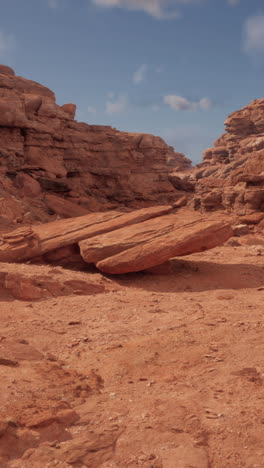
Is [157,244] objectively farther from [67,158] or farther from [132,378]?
[67,158]

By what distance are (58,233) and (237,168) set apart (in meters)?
19.2

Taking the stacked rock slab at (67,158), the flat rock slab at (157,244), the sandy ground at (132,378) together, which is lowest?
the sandy ground at (132,378)

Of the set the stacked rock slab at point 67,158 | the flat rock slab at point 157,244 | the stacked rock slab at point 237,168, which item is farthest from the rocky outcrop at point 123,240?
the stacked rock slab at point 67,158

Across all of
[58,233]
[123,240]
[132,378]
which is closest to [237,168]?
[58,233]

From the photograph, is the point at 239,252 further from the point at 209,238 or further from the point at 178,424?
the point at 178,424

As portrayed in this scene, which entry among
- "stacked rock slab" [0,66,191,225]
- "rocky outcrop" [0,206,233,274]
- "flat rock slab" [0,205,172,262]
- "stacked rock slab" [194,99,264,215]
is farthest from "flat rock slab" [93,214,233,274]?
"stacked rock slab" [0,66,191,225]

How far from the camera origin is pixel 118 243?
27.5ft

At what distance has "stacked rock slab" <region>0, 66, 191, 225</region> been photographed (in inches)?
739

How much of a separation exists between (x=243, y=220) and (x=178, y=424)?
39.9ft

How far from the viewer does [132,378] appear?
13.6 feet

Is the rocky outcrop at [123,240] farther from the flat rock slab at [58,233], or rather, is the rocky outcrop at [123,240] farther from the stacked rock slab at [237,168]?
the stacked rock slab at [237,168]

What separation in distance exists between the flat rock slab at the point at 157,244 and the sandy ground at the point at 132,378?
0.67 metres

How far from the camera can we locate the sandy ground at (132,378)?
2910 millimetres

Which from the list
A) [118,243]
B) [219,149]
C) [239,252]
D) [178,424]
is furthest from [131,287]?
[219,149]
